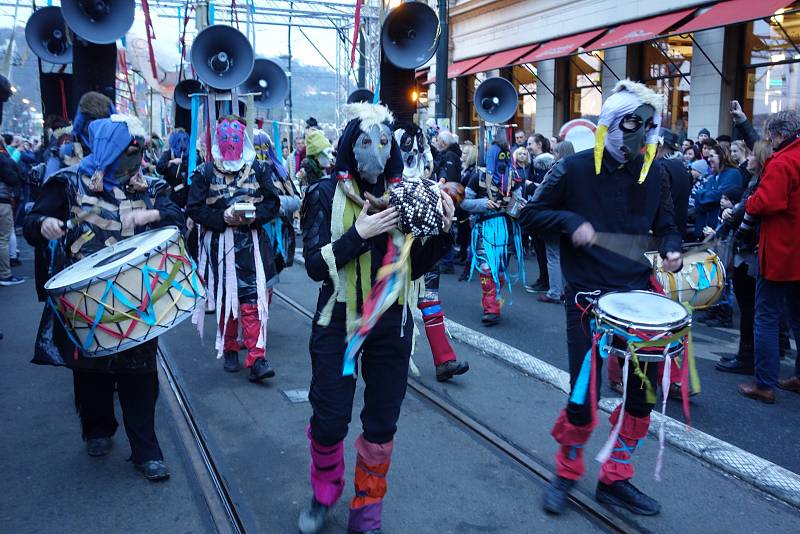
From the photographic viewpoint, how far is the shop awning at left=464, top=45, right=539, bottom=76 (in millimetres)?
17438

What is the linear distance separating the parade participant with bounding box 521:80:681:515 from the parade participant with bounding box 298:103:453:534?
2.37 ft

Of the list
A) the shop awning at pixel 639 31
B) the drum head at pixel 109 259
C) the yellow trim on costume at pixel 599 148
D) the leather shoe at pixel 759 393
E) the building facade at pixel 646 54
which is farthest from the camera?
the shop awning at pixel 639 31

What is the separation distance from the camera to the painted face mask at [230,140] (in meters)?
5.26

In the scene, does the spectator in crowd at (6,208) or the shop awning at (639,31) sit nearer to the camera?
the spectator in crowd at (6,208)

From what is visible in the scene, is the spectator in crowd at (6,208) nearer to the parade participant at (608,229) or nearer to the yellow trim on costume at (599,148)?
the parade participant at (608,229)

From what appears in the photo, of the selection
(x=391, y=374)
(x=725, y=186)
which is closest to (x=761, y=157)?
(x=725, y=186)

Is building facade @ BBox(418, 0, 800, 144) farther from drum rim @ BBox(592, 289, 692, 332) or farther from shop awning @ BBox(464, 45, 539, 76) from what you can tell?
drum rim @ BBox(592, 289, 692, 332)

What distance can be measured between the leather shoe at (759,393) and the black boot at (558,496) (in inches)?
88.6

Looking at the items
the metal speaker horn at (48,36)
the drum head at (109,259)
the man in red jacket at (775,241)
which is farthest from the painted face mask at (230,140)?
the metal speaker horn at (48,36)

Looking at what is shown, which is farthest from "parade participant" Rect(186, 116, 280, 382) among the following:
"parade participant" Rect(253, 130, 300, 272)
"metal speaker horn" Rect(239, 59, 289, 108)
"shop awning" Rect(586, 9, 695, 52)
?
"shop awning" Rect(586, 9, 695, 52)

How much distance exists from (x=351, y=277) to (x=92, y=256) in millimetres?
1525

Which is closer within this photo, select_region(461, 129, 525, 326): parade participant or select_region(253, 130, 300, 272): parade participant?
select_region(253, 130, 300, 272): parade participant

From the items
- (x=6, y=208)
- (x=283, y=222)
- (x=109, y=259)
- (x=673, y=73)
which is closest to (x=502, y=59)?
(x=673, y=73)

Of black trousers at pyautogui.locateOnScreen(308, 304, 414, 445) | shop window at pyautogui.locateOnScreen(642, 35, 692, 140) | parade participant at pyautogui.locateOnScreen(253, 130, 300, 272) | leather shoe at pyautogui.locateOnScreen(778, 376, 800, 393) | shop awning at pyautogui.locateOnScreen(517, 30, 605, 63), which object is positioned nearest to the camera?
black trousers at pyautogui.locateOnScreen(308, 304, 414, 445)
